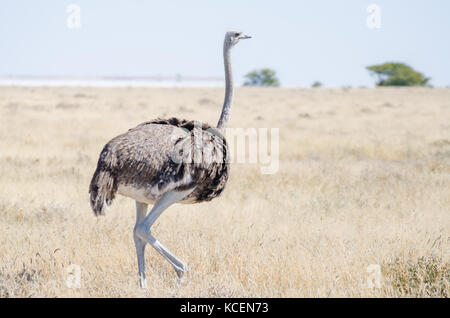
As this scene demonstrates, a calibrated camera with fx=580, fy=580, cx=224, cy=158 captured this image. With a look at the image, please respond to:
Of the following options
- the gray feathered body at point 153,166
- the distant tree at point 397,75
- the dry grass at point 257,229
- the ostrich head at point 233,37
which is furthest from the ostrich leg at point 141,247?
the distant tree at point 397,75

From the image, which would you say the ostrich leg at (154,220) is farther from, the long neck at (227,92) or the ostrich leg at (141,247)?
the long neck at (227,92)

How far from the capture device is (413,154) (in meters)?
12.3

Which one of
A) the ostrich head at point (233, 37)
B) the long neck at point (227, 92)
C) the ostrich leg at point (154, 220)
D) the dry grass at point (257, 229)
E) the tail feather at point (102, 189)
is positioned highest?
the ostrich head at point (233, 37)

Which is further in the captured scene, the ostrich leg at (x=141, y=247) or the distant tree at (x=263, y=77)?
the distant tree at (x=263, y=77)

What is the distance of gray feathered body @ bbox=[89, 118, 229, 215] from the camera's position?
14.7 feet

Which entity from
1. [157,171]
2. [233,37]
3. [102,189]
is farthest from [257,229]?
[102,189]

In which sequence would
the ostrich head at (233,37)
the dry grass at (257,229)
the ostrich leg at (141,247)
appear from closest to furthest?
the ostrich leg at (141,247), the dry grass at (257,229), the ostrich head at (233,37)

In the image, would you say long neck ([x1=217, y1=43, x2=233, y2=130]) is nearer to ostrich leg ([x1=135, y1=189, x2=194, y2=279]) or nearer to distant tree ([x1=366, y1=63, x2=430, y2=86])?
ostrich leg ([x1=135, y1=189, x2=194, y2=279])

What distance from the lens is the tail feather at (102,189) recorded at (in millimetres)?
4469

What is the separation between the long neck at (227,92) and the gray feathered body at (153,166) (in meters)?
0.48

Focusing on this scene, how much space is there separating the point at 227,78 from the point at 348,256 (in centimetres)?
203

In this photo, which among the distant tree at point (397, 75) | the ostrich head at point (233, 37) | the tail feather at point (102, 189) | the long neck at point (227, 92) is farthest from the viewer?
the distant tree at point (397, 75)

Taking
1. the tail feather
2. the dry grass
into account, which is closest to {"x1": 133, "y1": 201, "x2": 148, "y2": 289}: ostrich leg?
the dry grass
